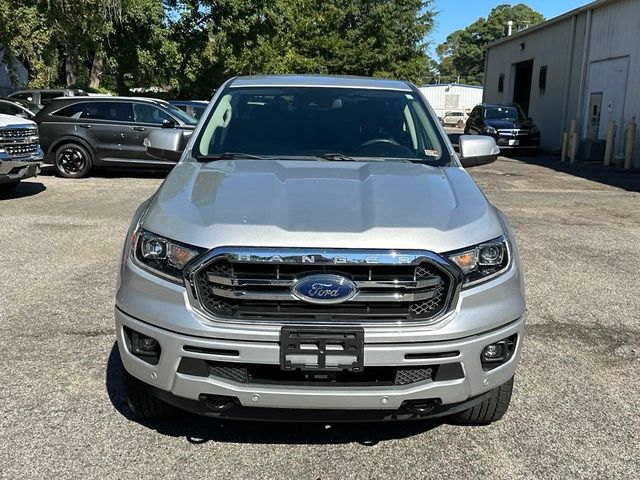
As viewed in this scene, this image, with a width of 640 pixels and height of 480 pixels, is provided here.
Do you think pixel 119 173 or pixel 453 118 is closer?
pixel 119 173

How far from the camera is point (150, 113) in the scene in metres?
12.9

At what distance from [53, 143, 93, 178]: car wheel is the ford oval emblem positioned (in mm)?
11241

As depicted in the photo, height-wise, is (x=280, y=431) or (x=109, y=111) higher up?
(x=109, y=111)

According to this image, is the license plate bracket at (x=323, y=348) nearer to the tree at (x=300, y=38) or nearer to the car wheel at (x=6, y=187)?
the car wheel at (x=6, y=187)

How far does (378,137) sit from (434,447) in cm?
192

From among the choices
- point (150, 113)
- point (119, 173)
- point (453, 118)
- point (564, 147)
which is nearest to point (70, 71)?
point (119, 173)

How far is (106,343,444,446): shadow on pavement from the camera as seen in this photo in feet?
10.2

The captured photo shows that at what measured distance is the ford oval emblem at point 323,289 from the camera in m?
2.56

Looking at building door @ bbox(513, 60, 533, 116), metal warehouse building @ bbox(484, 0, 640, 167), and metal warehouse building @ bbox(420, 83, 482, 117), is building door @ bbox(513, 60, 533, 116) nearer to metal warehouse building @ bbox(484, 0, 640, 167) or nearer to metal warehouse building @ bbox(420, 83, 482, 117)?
metal warehouse building @ bbox(484, 0, 640, 167)

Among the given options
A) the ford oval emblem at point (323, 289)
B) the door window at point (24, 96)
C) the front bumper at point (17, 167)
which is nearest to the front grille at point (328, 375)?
the ford oval emblem at point (323, 289)

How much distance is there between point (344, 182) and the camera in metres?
3.19

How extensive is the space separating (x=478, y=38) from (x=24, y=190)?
99701 mm

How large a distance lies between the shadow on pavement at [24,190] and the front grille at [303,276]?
8867 millimetres

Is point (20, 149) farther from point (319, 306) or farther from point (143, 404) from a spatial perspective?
point (319, 306)
